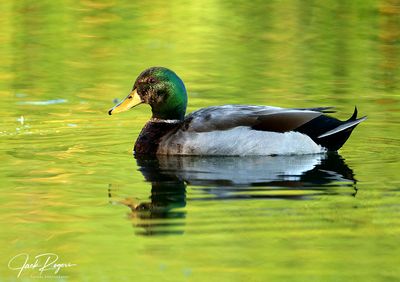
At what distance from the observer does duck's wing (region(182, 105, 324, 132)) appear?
12.0 m

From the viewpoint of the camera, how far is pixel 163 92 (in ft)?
41.8

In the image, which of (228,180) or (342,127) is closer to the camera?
(228,180)

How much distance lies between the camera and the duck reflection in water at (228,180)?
941 centimetres

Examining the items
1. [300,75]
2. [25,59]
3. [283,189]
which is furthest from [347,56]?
[283,189]

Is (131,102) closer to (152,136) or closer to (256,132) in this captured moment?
(152,136)

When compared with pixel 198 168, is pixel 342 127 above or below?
above

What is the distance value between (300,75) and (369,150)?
549 centimetres

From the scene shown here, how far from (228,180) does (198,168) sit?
80cm

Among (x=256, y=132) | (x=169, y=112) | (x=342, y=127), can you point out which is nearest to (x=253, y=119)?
(x=256, y=132)

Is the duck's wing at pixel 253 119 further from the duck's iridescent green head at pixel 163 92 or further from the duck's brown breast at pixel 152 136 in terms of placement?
the duck's iridescent green head at pixel 163 92

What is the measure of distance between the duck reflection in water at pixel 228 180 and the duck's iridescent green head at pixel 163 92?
765 millimetres

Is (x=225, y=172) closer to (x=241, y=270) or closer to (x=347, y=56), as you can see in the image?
(x=241, y=270)

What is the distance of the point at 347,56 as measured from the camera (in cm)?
1950

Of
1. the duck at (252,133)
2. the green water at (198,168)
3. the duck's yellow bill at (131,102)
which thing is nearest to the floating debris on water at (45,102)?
the green water at (198,168)
